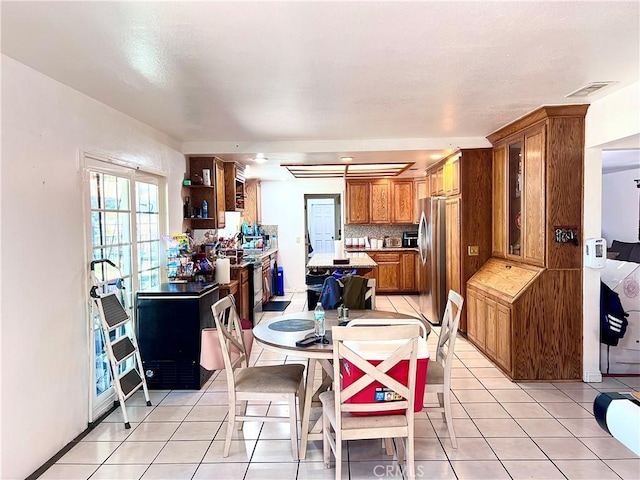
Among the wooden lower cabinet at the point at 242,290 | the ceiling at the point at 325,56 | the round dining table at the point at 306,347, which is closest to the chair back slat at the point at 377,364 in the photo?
the round dining table at the point at 306,347

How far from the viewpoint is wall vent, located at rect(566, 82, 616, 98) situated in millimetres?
3037

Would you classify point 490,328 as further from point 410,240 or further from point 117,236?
point 410,240

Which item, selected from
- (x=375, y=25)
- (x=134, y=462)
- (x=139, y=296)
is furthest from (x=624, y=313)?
(x=139, y=296)

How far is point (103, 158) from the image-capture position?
3.30 m

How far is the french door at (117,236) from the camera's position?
3.20m

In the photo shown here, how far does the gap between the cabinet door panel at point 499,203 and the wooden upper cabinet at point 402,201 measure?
3415 millimetres

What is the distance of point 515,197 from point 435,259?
5.30ft

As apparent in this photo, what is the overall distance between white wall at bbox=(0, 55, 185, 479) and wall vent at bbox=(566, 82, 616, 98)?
3556mm

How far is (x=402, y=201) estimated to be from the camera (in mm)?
8312

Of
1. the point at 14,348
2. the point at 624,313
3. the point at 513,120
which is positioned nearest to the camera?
the point at 14,348

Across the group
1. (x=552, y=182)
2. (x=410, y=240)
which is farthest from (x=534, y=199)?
(x=410, y=240)

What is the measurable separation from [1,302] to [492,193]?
4.63m

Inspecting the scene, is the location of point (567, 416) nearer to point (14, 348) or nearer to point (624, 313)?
point (624, 313)

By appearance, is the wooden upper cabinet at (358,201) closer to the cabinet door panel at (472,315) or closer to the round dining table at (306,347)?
the cabinet door panel at (472,315)
